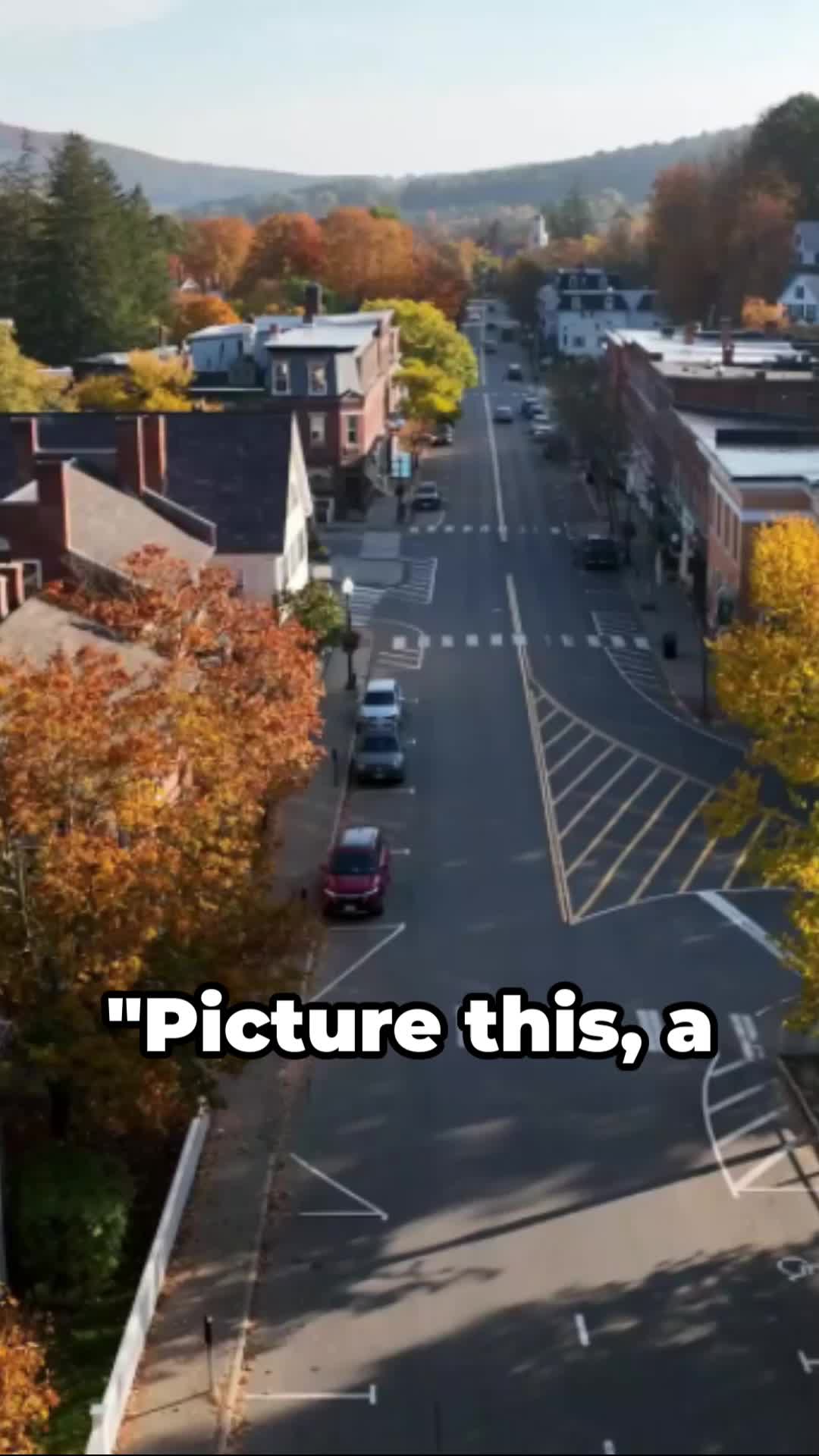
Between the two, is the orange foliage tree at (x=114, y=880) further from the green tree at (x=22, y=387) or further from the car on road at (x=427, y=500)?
the car on road at (x=427, y=500)

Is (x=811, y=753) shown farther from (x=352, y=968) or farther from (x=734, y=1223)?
(x=352, y=968)

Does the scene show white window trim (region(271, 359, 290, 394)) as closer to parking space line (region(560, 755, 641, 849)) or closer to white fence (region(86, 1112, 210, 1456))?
parking space line (region(560, 755, 641, 849))

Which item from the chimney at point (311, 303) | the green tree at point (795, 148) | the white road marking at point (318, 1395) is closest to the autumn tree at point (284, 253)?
the green tree at point (795, 148)

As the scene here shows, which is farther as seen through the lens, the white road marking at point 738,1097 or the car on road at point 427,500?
the car on road at point 427,500

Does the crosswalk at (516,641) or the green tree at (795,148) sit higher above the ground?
the green tree at (795,148)

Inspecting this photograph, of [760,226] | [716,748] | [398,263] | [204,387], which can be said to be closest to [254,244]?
[398,263]

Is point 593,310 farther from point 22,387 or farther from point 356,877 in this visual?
point 356,877
